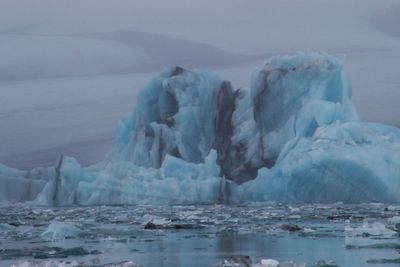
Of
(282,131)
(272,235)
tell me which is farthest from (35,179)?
(272,235)

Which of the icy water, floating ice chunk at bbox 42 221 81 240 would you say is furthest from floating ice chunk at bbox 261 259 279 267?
floating ice chunk at bbox 42 221 81 240

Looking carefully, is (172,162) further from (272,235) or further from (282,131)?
(272,235)

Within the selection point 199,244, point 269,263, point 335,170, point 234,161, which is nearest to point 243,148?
point 234,161

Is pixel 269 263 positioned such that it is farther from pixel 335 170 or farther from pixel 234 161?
pixel 234 161

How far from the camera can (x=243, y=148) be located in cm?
3362

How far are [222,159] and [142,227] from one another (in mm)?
16440

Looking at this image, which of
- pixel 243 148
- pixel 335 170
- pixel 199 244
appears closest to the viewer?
pixel 199 244

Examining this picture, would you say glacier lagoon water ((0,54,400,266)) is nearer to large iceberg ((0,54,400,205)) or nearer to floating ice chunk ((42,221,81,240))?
large iceberg ((0,54,400,205))

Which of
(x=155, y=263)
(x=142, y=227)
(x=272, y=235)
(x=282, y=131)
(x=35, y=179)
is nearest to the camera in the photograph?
(x=155, y=263)

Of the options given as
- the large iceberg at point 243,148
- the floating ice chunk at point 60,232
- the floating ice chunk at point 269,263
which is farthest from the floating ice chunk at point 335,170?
the floating ice chunk at point 269,263

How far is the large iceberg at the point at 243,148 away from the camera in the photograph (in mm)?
28281

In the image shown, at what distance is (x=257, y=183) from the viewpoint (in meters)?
29.4

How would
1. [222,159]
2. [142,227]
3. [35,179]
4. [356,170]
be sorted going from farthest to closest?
[35,179] → [222,159] → [356,170] → [142,227]

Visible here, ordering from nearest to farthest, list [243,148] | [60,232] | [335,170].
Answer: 1. [60,232]
2. [335,170]
3. [243,148]
